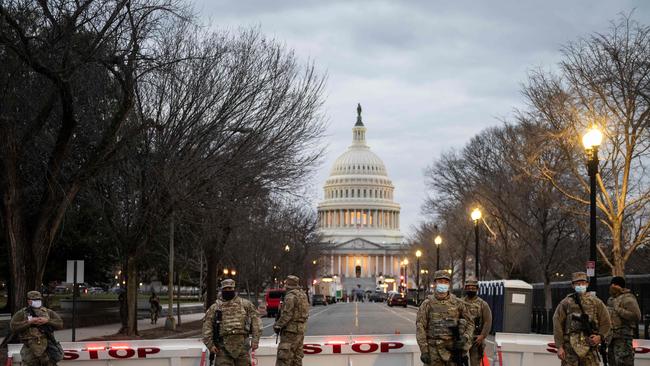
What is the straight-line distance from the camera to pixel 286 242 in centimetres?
7881

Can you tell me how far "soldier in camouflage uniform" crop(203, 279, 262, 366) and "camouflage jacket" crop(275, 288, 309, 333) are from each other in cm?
114

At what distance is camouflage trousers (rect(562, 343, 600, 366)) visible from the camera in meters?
12.5

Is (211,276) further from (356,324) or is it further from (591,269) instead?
(591,269)

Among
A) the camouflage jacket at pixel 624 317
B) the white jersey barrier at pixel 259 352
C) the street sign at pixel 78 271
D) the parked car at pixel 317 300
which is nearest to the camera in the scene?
the camouflage jacket at pixel 624 317

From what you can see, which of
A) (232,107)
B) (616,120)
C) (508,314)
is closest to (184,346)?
(232,107)

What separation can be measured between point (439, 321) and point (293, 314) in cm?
294

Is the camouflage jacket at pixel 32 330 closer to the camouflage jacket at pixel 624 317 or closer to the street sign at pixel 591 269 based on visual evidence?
the camouflage jacket at pixel 624 317

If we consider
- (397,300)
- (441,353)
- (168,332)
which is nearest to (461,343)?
(441,353)

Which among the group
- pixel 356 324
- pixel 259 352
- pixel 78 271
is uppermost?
pixel 78 271

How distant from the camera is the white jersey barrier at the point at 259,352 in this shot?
1512 cm

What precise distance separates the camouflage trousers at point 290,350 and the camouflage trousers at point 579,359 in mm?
3792

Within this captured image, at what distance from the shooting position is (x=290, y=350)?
47.1 ft

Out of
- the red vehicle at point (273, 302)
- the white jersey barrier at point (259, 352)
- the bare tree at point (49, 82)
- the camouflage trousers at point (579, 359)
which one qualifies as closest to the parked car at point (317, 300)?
the red vehicle at point (273, 302)

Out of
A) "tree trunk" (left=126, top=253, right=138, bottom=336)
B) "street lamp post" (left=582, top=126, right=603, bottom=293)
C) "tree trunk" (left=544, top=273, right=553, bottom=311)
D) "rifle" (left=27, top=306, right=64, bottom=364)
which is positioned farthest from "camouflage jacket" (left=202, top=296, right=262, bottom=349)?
"tree trunk" (left=544, top=273, right=553, bottom=311)
